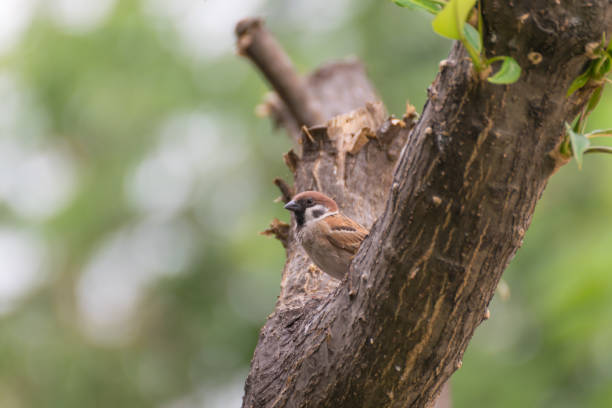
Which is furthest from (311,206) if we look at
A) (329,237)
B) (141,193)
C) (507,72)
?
(141,193)

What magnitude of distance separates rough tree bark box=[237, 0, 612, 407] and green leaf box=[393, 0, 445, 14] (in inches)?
5.4

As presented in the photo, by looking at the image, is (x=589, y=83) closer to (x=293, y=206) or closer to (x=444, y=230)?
(x=444, y=230)

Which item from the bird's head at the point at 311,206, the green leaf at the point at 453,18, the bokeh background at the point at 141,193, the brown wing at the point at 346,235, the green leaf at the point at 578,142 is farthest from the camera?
the bokeh background at the point at 141,193

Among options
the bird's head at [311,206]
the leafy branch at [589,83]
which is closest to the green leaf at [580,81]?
the leafy branch at [589,83]

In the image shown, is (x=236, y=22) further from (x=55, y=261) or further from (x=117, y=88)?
(x=55, y=261)

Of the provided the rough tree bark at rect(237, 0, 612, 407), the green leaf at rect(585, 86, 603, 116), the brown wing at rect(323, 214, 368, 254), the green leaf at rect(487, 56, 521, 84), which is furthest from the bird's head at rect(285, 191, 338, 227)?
→ the green leaf at rect(487, 56, 521, 84)

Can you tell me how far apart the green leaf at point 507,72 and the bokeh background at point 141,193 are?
4.42 m

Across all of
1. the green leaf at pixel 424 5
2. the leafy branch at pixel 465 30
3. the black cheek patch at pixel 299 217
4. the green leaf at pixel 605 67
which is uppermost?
the black cheek patch at pixel 299 217

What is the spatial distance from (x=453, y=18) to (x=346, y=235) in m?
1.99

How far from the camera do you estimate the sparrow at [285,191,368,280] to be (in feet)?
11.4

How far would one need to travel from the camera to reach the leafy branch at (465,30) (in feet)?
5.30

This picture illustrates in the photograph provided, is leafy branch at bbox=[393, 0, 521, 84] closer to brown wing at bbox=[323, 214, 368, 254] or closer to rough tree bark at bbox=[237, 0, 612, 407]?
rough tree bark at bbox=[237, 0, 612, 407]

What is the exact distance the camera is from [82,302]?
6797 millimetres

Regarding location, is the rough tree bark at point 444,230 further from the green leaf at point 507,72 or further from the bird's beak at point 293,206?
the bird's beak at point 293,206
